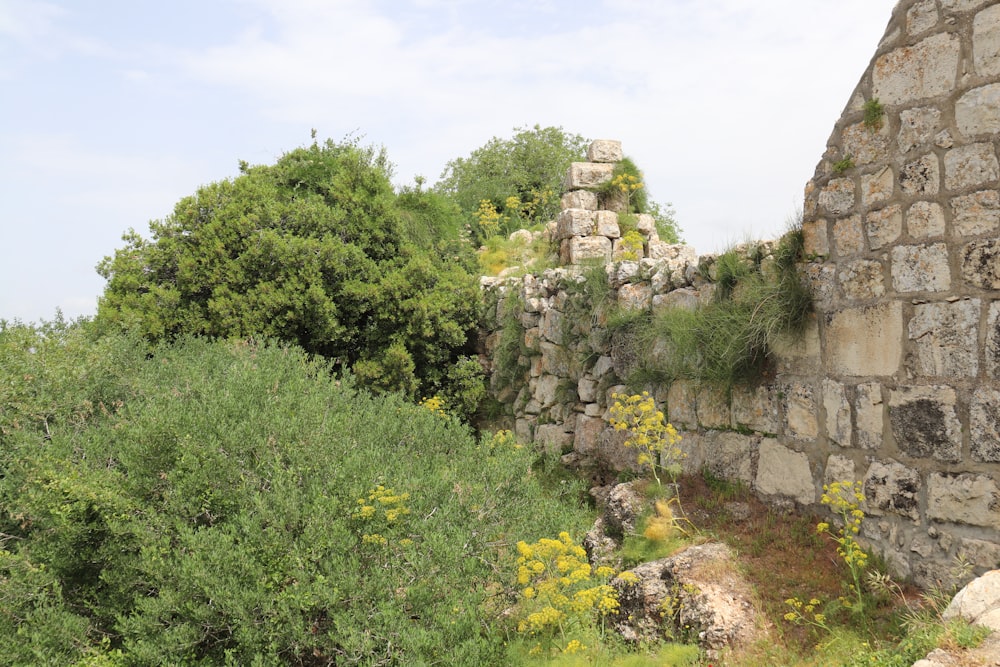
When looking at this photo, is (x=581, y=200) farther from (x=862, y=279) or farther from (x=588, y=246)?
(x=862, y=279)

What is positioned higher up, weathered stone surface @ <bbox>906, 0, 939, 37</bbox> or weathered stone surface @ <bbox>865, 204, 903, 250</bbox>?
weathered stone surface @ <bbox>906, 0, 939, 37</bbox>

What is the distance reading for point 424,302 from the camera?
29.8 ft

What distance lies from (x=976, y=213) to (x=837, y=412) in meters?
1.40

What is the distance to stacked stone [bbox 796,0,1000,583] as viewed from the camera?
13.8 ft

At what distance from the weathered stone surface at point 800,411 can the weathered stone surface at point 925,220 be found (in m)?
1.17

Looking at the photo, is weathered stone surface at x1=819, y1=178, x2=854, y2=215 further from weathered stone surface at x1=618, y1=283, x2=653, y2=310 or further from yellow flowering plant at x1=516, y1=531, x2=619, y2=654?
yellow flowering plant at x1=516, y1=531, x2=619, y2=654

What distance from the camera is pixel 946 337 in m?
4.32

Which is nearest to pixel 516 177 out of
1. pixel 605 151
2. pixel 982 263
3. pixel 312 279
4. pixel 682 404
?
pixel 605 151

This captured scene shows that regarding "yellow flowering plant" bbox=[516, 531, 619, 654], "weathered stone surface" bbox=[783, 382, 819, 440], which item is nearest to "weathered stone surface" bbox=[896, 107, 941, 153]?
"weathered stone surface" bbox=[783, 382, 819, 440]

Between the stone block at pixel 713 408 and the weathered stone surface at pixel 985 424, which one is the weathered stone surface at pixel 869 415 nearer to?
the weathered stone surface at pixel 985 424

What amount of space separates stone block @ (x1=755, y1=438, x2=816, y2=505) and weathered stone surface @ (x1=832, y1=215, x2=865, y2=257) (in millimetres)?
1362

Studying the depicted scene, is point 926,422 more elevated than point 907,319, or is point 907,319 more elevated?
point 907,319

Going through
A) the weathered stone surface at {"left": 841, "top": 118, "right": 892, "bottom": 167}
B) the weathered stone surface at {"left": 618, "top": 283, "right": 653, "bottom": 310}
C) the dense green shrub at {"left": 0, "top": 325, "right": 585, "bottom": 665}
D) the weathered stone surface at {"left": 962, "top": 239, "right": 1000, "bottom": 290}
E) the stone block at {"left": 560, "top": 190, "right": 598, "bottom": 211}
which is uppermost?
the stone block at {"left": 560, "top": 190, "right": 598, "bottom": 211}

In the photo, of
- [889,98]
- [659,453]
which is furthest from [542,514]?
[889,98]
